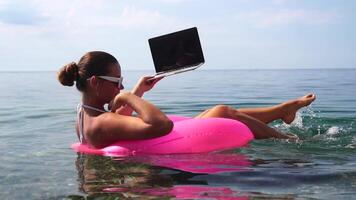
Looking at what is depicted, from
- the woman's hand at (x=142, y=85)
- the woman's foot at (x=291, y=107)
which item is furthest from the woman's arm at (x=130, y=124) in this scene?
the woman's foot at (x=291, y=107)

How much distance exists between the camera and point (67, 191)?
12.5 ft

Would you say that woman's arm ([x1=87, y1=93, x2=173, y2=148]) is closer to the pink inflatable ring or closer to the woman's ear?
the pink inflatable ring

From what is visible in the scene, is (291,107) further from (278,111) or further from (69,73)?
(69,73)

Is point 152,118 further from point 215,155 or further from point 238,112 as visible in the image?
point 238,112


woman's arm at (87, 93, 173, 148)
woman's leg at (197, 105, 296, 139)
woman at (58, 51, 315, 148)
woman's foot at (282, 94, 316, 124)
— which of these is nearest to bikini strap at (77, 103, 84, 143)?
woman at (58, 51, 315, 148)

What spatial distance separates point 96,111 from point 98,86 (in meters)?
0.28

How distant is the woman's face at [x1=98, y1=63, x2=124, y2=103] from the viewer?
4.63m

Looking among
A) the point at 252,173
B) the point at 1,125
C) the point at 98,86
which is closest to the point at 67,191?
the point at 98,86

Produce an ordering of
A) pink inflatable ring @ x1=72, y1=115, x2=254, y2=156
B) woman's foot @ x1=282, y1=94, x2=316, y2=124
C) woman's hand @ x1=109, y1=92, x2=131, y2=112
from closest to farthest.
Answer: woman's hand @ x1=109, y1=92, x2=131, y2=112 < pink inflatable ring @ x1=72, y1=115, x2=254, y2=156 < woman's foot @ x1=282, y1=94, x2=316, y2=124

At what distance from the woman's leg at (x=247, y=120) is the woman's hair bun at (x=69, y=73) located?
1785 mm

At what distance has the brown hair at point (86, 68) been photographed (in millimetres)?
4605

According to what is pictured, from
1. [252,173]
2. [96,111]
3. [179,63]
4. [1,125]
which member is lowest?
[1,125]

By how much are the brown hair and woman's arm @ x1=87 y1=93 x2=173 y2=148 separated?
15.0 inches

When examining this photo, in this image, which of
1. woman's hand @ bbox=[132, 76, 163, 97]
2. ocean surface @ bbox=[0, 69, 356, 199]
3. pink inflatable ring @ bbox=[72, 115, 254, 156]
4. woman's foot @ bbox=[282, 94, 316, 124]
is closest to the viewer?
ocean surface @ bbox=[0, 69, 356, 199]
